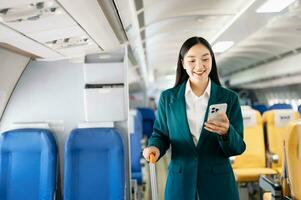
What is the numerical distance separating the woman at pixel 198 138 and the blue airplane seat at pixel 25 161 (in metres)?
1.28

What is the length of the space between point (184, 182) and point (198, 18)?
3.09 metres

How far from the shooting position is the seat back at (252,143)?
4422mm

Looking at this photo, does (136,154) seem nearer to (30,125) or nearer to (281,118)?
(30,125)

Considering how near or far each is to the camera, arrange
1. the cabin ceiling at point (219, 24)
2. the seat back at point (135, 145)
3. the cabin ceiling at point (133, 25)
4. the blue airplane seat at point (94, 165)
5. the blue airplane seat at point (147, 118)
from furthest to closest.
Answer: the blue airplane seat at point (147, 118) → the seat back at point (135, 145) → the cabin ceiling at point (219, 24) → the blue airplane seat at point (94, 165) → the cabin ceiling at point (133, 25)

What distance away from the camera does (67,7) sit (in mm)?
1989

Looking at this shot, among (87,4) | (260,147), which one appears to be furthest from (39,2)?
(260,147)

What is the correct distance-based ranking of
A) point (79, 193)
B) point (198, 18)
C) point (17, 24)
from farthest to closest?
point (198, 18)
point (79, 193)
point (17, 24)

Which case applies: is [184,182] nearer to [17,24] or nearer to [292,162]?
[292,162]

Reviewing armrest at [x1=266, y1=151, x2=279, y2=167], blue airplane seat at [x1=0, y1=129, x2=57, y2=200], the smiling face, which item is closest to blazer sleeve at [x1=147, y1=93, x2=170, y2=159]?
the smiling face

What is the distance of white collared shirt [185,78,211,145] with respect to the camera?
1.85 metres

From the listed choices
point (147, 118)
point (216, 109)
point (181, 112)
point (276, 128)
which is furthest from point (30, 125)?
point (147, 118)

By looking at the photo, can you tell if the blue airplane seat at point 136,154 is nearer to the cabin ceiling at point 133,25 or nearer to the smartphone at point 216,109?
the cabin ceiling at point 133,25

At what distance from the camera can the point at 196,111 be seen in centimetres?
188

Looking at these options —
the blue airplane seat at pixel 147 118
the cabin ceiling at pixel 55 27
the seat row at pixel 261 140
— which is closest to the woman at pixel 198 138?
the cabin ceiling at pixel 55 27
